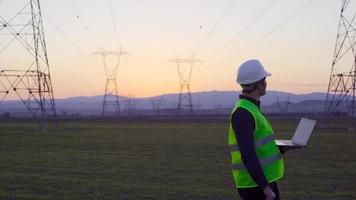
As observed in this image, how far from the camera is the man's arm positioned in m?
4.23

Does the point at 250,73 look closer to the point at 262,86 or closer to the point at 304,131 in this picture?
the point at 262,86

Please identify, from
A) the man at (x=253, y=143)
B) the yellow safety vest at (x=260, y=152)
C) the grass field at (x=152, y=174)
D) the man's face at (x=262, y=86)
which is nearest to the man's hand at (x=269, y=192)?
the man at (x=253, y=143)

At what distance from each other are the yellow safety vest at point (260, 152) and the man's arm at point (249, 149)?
0.09 meters

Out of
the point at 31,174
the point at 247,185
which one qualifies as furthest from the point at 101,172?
the point at 247,185

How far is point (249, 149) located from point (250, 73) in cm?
61

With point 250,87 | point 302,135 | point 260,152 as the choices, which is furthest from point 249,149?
point 302,135

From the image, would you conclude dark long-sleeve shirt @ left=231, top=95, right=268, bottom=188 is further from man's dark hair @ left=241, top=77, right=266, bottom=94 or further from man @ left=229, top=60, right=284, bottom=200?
man's dark hair @ left=241, top=77, right=266, bottom=94

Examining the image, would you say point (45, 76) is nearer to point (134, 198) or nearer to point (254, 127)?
point (134, 198)

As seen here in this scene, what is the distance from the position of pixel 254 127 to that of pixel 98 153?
15.0m

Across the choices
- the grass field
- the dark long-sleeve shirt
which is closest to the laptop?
the dark long-sleeve shirt

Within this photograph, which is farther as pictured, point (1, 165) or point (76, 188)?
point (1, 165)

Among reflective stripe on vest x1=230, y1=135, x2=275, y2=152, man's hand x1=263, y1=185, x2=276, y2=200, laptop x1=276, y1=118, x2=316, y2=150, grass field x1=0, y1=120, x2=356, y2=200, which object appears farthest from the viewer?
grass field x1=0, y1=120, x2=356, y2=200

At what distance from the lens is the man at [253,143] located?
424 centimetres

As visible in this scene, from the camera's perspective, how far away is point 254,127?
4316mm
